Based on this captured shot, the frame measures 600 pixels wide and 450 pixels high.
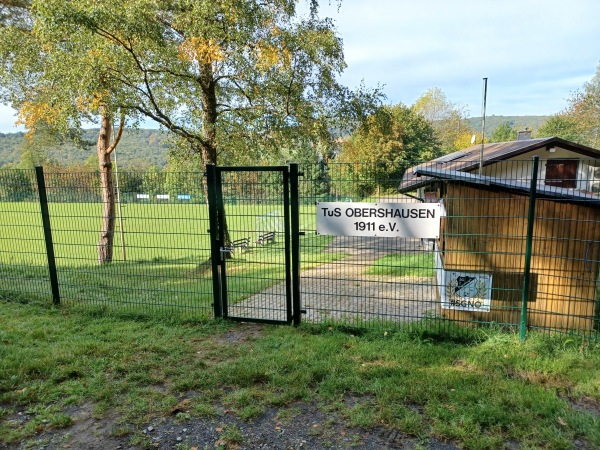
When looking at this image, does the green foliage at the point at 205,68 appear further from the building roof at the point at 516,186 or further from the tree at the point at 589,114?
the tree at the point at 589,114

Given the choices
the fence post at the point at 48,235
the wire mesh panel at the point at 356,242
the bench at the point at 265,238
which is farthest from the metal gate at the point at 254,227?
the fence post at the point at 48,235

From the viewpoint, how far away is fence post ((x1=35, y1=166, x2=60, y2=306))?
569 centimetres

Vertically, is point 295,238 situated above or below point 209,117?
below

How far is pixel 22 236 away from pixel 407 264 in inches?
236

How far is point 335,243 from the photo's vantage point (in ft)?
16.3

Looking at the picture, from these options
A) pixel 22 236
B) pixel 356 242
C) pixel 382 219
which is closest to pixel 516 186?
pixel 382 219

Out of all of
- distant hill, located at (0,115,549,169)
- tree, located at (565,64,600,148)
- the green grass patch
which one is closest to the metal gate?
the green grass patch

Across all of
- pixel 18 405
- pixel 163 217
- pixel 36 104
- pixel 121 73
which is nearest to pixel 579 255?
pixel 163 217

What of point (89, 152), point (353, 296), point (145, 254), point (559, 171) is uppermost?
point (89, 152)

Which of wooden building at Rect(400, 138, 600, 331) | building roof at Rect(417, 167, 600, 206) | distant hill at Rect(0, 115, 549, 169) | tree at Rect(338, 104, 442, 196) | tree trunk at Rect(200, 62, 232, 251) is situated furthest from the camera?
distant hill at Rect(0, 115, 549, 169)

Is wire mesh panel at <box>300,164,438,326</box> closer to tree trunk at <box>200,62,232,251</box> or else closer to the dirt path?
the dirt path

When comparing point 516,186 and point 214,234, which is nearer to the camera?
point 516,186

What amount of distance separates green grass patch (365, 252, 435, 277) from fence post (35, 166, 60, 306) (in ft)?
15.4

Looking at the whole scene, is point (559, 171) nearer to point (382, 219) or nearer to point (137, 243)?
point (382, 219)
